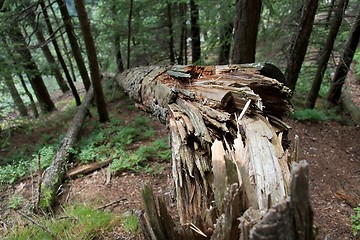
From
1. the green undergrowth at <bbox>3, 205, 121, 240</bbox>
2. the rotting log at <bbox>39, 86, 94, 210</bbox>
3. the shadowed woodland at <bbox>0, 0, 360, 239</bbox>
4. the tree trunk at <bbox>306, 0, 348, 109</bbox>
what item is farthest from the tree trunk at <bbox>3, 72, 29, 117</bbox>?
the tree trunk at <bbox>306, 0, 348, 109</bbox>

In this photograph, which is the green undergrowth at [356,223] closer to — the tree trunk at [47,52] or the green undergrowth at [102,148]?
the green undergrowth at [102,148]

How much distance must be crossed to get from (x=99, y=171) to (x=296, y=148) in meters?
4.58

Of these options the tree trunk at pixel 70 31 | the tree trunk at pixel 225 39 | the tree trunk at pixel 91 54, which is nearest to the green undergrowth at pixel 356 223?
the tree trunk at pixel 91 54

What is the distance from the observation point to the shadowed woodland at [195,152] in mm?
1928

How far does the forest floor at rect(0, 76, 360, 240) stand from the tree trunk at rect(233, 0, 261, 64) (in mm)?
2748

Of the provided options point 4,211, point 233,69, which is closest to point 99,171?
point 4,211

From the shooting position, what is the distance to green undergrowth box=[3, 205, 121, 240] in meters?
3.35

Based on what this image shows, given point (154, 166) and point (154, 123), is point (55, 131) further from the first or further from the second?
point (154, 166)

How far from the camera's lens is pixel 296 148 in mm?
2111

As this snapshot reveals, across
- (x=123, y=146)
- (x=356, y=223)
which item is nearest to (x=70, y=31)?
(x=123, y=146)

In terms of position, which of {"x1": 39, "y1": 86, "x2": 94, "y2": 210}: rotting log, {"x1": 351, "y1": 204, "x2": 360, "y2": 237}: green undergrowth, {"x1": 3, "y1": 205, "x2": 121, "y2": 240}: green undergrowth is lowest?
{"x1": 351, "y1": 204, "x2": 360, "y2": 237}: green undergrowth

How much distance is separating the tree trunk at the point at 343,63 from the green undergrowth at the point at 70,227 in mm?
8369

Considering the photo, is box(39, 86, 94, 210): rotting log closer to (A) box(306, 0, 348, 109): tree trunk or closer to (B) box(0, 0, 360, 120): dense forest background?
(B) box(0, 0, 360, 120): dense forest background

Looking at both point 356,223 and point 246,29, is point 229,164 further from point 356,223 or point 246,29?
point 246,29
